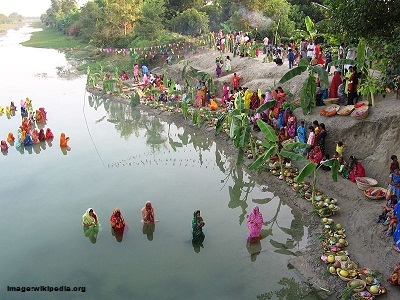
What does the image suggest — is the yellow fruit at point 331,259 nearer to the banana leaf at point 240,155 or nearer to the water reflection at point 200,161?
the water reflection at point 200,161

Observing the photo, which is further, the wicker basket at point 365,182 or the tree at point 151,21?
the tree at point 151,21

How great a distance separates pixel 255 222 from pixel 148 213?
269 centimetres

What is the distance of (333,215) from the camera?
9766 mm

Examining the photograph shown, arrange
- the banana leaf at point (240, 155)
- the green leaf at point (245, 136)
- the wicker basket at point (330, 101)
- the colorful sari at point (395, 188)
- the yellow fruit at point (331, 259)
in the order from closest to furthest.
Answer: the yellow fruit at point (331, 259), the colorful sari at point (395, 188), the green leaf at point (245, 136), the banana leaf at point (240, 155), the wicker basket at point (330, 101)

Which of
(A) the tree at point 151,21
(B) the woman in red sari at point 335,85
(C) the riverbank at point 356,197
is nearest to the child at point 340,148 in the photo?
(C) the riverbank at point 356,197

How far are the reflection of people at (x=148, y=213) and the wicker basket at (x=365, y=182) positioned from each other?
5.32 meters

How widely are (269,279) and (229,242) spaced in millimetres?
1566

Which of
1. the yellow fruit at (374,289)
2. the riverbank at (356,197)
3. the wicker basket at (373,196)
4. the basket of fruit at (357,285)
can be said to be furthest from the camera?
the wicker basket at (373,196)

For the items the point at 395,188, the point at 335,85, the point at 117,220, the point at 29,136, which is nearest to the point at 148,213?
the point at 117,220

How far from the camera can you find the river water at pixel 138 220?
8.09 meters

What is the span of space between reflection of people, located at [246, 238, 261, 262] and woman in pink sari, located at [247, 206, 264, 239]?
0.11 meters

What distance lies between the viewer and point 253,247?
9.21m

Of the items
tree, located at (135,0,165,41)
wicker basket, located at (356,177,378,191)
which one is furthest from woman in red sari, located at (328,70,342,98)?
tree, located at (135,0,165,41)

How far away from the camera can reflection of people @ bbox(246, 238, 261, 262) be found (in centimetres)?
891
